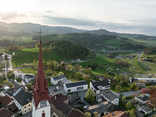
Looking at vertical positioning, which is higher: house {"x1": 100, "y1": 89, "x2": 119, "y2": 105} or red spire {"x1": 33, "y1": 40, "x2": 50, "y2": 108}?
red spire {"x1": 33, "y1": 40, "x2": 50, "y2": 108}

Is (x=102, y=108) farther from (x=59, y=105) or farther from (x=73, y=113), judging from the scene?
(x=59, y=105)

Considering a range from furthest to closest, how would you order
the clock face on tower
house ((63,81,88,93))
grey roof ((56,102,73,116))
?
house ((63,81,88,93)) < grey roof ((56,102,73,116)) < the clock face on tower

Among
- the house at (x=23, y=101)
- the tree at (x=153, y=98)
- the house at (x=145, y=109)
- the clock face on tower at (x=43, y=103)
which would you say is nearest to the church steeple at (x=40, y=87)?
the clock face on tower at (x=43, y=103)

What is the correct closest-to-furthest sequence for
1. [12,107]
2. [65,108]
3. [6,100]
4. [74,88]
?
[65,108] → [12,107] → [6,100] → [74,88]

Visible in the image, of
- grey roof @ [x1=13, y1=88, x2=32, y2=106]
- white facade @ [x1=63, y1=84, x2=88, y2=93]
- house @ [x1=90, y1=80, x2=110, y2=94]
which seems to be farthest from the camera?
house @ [x1=90, y1=80, x2=110, y2=94]

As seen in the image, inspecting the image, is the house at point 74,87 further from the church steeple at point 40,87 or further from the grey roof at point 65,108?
the church steeple at point 40,87

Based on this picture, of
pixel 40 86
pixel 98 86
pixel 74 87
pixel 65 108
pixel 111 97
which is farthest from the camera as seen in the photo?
pixel 98 86

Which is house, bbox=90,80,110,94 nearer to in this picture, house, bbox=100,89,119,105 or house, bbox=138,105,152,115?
house, bbox=100,89,119,105

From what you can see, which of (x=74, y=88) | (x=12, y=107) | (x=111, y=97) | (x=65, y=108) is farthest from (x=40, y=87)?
(x=74, y=88)

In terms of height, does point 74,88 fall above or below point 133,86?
below

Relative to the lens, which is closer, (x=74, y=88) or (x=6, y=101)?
(x=6, y=101)

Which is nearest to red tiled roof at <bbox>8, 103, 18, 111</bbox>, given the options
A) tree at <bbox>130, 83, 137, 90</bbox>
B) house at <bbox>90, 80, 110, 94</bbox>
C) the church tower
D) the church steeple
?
the church tower

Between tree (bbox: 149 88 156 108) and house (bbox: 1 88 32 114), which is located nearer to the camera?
house (bbox: 1 88 32 114)

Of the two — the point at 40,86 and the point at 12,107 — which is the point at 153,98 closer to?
the point at 40,86
